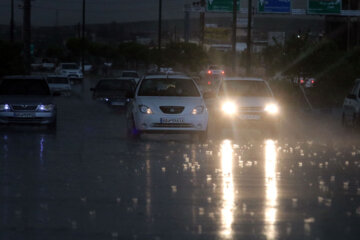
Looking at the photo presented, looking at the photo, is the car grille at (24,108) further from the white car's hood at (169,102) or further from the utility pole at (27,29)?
the utility pole at (27,29)

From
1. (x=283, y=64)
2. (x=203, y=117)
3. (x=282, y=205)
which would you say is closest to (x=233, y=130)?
(x=203, y=117)

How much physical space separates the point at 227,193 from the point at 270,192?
1.98ft

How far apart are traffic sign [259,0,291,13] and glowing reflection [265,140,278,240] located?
5415 centimetres

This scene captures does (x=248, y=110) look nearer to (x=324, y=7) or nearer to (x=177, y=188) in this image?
(x=177, y=188)

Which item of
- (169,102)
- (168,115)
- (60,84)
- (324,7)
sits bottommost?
(60,84)

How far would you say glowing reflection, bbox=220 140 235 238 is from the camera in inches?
339

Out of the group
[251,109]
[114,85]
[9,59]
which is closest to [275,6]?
[9,59]

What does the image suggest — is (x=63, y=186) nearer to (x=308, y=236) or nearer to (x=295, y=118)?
(x=308, y=236)

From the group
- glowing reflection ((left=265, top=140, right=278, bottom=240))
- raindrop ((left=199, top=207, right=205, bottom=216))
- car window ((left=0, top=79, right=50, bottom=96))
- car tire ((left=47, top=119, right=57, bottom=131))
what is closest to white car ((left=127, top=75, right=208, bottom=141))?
glowing reflection ((left=265, top=140, right=278, bottom=240))

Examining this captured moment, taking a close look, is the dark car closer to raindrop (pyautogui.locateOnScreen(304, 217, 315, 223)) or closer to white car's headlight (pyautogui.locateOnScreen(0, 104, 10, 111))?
white car's headlight (pyautogui.locateOnScreen(0, 104, 10, 111))

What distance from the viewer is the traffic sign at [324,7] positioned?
72.8m

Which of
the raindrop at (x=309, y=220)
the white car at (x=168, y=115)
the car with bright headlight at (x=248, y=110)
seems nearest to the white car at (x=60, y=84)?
the car with bright headlight at (x=248, y=110)

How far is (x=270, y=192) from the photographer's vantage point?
37.2ft

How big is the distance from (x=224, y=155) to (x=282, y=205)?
6.64 meters
